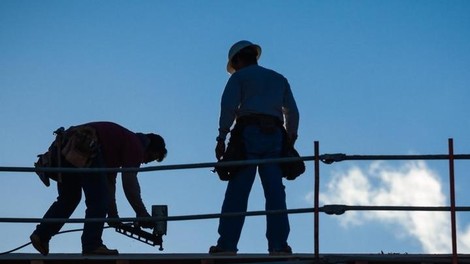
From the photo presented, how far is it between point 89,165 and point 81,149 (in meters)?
0.16

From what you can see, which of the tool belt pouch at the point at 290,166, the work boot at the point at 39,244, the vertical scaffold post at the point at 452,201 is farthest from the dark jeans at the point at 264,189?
the vertical scaffold post at the point at 452,201

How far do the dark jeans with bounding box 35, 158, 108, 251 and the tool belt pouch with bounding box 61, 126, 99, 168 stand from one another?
0.10 m

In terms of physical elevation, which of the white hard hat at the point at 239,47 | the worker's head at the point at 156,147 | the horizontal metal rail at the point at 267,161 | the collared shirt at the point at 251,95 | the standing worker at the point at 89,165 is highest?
the white hard hat at the point at 239,47

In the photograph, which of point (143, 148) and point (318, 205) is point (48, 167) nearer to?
point (143, 148)

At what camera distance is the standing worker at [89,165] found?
11.8m

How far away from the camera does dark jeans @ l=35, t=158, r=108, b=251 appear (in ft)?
38.5

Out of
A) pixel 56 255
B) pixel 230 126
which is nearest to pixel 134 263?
pixel 56 255

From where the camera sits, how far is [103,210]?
11.8 meters

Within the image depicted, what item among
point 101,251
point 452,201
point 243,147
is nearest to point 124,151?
point 101,251

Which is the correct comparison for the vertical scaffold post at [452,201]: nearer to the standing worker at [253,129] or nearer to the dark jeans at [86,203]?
the standing worker at [253,129]

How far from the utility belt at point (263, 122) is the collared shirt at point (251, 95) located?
0.04 metres

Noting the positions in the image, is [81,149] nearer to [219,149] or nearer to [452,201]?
[219,149]

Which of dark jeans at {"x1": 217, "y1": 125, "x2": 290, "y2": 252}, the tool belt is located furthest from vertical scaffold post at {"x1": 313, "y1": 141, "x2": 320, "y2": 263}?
the tool belt

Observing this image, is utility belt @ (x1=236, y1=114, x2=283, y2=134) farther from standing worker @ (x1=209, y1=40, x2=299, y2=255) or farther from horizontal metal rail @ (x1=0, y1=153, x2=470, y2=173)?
horizontal metal rail @ (x1=0, y1=153, x2=470, y2=173)
